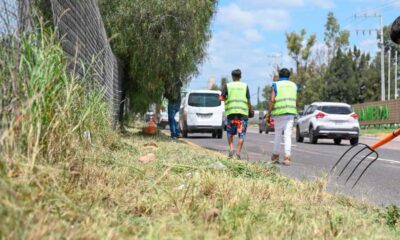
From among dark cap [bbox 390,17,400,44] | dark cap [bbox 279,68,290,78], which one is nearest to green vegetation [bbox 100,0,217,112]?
dark cap [bbox 279,68,290,78]

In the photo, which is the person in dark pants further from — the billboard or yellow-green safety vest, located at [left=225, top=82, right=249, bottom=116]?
the billboard

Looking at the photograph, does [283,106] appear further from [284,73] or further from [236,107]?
[236,107]

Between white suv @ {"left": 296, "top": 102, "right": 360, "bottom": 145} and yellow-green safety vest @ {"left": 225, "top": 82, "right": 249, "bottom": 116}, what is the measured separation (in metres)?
11.0

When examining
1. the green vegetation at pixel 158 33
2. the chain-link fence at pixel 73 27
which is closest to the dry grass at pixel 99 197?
the chain-link fence at pixel 73 27

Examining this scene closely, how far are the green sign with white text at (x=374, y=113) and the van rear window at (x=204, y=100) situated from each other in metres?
20.6

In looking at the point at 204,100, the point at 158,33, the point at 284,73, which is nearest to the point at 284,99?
the point at 284,73

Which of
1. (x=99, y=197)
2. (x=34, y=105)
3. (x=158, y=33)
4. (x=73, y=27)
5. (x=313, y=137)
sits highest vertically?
(x=158, y=33)

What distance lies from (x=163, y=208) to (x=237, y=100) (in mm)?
8253

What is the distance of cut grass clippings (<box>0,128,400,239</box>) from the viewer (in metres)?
3.04

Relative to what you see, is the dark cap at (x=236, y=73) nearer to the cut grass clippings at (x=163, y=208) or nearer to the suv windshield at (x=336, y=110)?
the cut grass clippings at (x=163, y=208)

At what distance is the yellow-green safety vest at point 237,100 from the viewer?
40.3ft

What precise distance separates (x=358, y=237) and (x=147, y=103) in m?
15.9

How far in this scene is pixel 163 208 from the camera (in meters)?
4.15

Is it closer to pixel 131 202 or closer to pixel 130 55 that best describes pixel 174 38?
pixel 130 55
